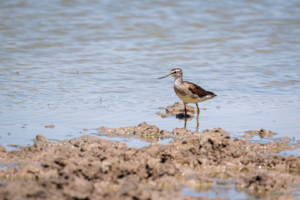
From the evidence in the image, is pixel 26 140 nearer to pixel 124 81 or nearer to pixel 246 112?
pixel 246 112

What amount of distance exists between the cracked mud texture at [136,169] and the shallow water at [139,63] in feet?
Answer: 3.34

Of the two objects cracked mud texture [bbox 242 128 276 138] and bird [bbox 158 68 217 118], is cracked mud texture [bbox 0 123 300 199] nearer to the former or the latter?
cracked mud texture [bbox 242 128 276 138]

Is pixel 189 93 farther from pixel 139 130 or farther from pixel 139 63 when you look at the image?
pixel 139 63

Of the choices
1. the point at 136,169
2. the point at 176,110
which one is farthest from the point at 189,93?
the point at 136,169

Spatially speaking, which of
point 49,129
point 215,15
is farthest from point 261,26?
point 49,129

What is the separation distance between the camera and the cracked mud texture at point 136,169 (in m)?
4.78

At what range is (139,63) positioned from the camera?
618 inches

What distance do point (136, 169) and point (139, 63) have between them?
410 inches

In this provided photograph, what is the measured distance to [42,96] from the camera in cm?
1097

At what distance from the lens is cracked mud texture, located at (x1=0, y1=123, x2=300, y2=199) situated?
4777 millimetres

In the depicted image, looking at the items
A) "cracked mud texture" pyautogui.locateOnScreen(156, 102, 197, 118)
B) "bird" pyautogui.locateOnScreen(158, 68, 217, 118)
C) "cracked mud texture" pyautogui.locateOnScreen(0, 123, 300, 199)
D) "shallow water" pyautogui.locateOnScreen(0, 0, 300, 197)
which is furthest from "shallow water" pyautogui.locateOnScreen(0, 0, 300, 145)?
"cracked mud texture" pyautogui.locateOnScreen(0, 123, 300, 199)

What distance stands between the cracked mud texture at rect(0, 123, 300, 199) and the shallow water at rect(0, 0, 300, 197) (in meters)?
1.02

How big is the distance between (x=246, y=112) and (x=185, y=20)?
14.4m

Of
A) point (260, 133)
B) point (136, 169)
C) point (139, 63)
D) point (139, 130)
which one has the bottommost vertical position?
point (136, 169)
